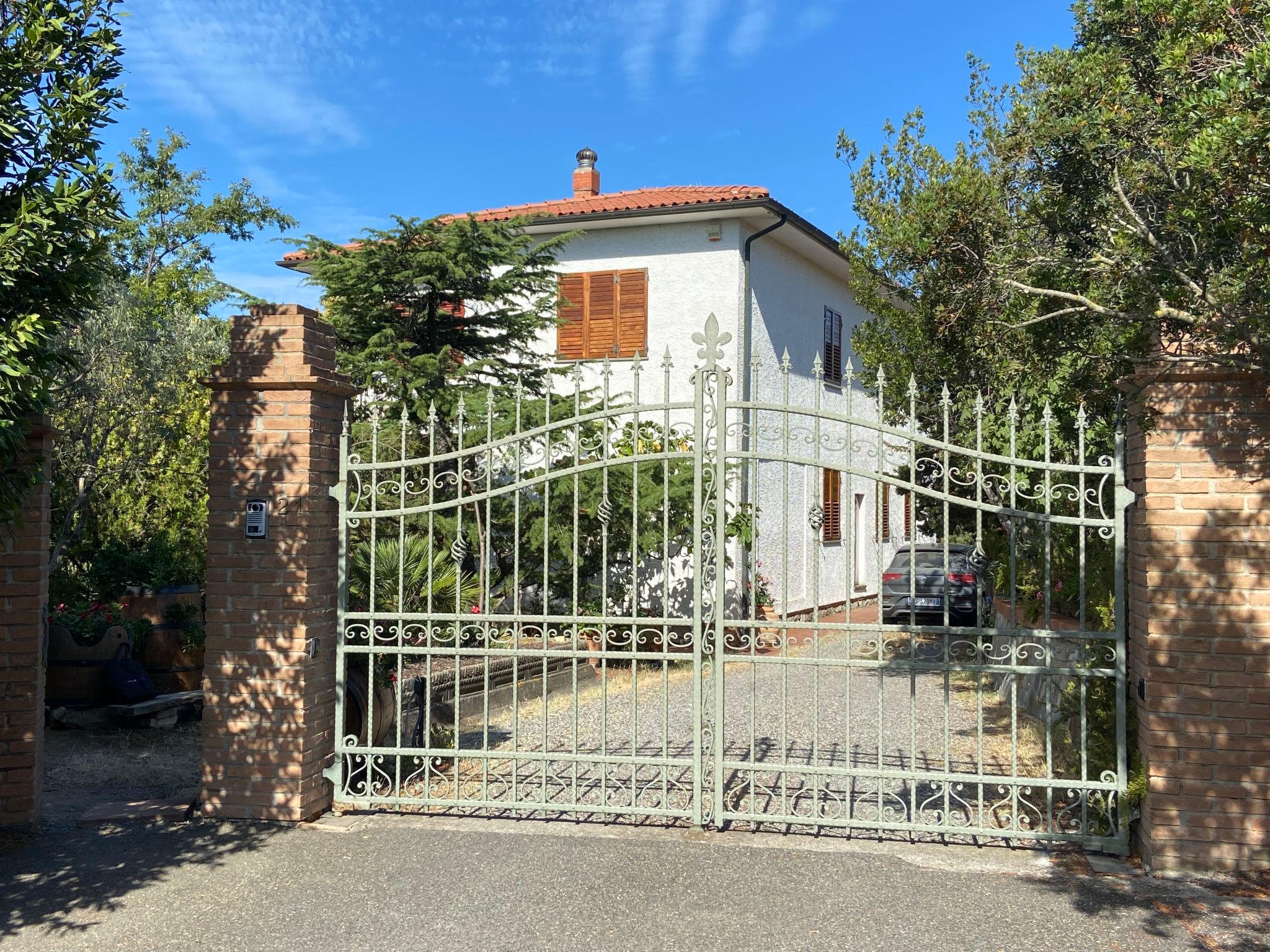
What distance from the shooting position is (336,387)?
19.7 feet

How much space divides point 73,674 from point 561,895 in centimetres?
598

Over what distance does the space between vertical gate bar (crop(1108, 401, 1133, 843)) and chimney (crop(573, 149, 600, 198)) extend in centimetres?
1360

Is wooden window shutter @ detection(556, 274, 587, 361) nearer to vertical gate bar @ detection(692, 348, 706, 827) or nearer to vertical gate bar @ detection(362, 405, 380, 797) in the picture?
vertical gate bar @ detection(362, 405, 380, 797)

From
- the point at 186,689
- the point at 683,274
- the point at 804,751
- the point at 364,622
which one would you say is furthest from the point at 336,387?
the point at 683,274

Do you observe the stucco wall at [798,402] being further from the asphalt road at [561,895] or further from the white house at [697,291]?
the asphalt road at [561,895]

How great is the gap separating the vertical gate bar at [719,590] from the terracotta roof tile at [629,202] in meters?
7.80

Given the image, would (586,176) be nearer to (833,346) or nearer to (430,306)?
(833,346)

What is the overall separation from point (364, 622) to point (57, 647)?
4154mm

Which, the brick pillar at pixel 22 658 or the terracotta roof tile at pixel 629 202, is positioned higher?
the terracotta roof tile at pixel 629 202

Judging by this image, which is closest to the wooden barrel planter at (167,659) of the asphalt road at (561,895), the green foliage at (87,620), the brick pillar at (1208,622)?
the green foliage at (87,620)

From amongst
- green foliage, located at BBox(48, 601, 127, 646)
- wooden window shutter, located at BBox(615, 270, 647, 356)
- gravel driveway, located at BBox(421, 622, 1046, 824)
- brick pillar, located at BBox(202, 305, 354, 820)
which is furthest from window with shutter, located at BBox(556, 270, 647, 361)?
brick pillar, located at BBox(202, 305, 354, 820)

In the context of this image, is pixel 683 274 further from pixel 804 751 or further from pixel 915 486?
pixel 915 486

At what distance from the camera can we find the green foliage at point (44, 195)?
14.5 ft

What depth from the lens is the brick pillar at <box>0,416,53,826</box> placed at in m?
5.61
